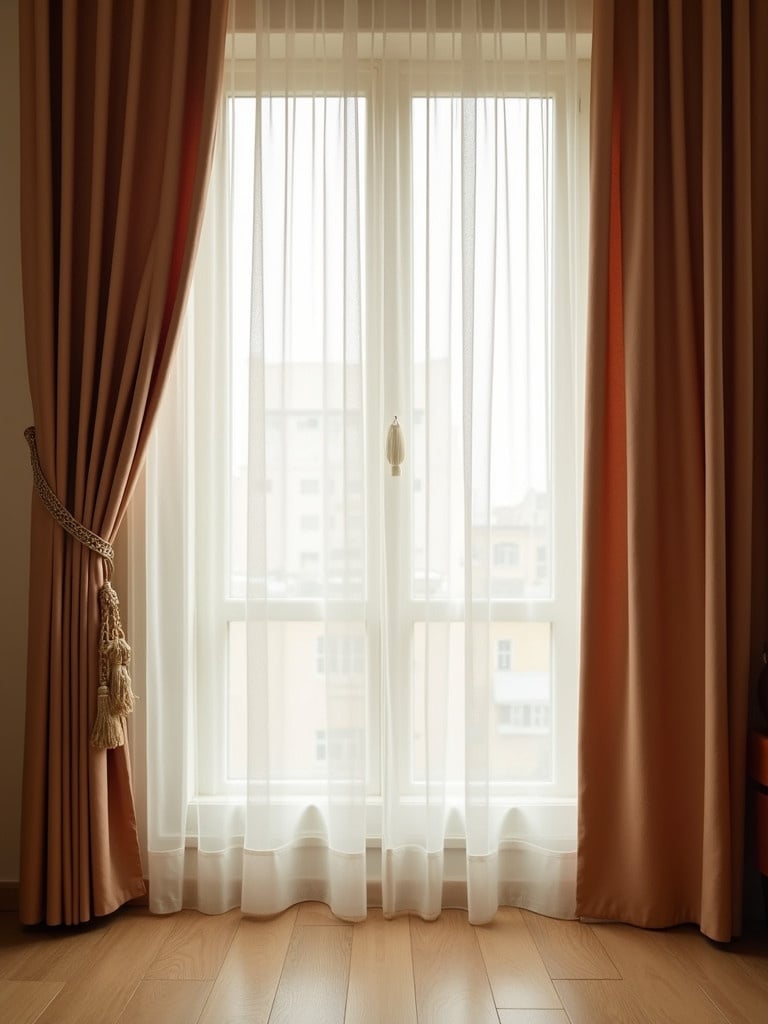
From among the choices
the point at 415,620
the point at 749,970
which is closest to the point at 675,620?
the point at 415,620

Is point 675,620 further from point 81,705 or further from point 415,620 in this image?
point 81,705

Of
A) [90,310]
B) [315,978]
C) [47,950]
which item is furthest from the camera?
[90,310]

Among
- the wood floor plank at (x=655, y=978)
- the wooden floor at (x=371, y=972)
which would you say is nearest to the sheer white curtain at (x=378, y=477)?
the wooden floor at (x=371, y=972)

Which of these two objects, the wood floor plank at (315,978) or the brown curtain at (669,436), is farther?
the brown curtain at (669,436)

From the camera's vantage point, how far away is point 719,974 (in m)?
2.20

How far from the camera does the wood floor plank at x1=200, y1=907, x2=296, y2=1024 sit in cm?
200

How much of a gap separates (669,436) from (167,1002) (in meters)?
1.91

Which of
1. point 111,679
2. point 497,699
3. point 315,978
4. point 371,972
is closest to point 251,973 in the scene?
point 315,978

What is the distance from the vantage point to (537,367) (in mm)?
2551

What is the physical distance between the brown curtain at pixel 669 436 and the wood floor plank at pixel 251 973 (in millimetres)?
849

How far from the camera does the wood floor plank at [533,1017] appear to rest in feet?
6.48

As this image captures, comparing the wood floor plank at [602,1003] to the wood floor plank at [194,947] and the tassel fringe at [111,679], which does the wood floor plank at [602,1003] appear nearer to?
the wood floor plank at [194,947]

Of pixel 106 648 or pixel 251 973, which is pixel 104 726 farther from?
pixel 251 973

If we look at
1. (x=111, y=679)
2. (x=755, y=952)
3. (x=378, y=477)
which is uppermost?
(x=378, y=477)
